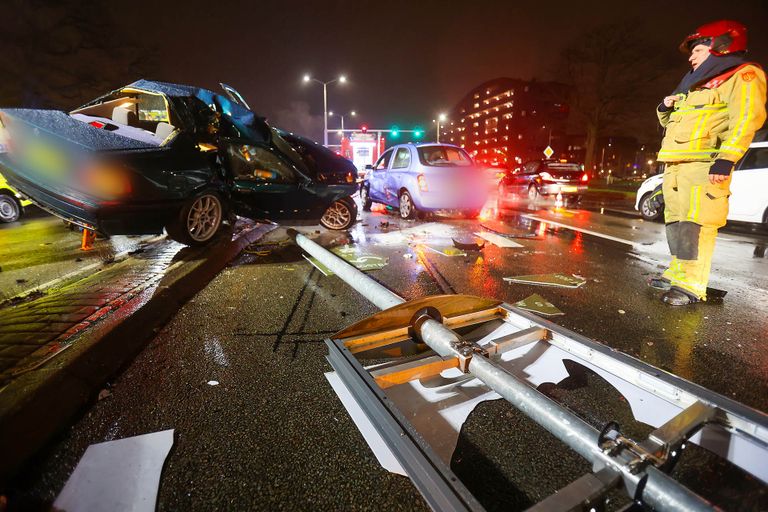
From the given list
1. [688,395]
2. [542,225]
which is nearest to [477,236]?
[542,225]

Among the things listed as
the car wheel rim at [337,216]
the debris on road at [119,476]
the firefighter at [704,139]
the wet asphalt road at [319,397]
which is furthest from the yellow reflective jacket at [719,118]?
the car wheel rim at [337,216]

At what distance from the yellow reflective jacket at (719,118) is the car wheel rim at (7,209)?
35.0 feet

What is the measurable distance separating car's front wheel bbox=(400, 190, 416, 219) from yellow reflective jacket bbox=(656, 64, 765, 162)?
5218mm

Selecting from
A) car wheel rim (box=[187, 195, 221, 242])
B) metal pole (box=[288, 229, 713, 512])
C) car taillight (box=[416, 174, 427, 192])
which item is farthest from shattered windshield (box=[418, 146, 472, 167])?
metal pole (box=[288, 229, 713, 512])

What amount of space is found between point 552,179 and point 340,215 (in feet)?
31.0

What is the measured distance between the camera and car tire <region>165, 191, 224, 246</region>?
4.30 meters

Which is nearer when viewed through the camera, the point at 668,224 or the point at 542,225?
the point at 668,224

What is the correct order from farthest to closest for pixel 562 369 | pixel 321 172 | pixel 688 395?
pixel 321 172, pixel 562 369, pixel 688 395

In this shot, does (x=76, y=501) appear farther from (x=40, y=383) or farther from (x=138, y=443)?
(x=40, y=383)

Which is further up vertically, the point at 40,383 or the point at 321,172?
the point at 321,172

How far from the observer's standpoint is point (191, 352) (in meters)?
2.38

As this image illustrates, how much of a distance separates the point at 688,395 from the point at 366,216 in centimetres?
825

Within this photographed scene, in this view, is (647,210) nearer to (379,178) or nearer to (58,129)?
(379,178)

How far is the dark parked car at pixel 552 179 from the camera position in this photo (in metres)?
13.0
